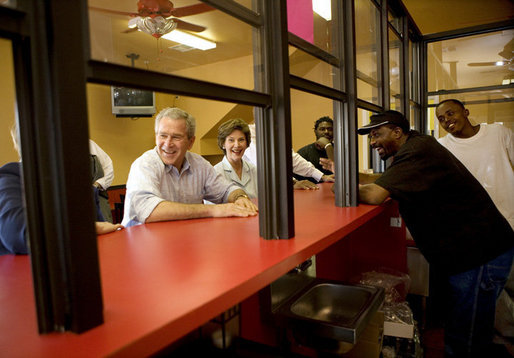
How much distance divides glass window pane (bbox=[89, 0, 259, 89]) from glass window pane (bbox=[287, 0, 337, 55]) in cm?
27

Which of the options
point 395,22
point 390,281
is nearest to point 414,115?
point 395,22

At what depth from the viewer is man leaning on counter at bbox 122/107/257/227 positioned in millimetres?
1747

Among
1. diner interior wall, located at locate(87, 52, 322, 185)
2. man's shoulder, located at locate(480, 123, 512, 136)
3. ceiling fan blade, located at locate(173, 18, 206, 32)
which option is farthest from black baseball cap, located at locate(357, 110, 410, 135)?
diner interior wall, located at locate(87, 52, 322, 185)

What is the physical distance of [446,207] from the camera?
1972mm

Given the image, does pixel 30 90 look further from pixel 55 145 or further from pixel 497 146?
pixel 497 146

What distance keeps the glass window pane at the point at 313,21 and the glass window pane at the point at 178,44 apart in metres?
0.27

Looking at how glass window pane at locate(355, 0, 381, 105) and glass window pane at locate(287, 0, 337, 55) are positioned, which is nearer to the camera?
glass window pane at locate(287, 0, 337, 55)

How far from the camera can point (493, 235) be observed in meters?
2.00

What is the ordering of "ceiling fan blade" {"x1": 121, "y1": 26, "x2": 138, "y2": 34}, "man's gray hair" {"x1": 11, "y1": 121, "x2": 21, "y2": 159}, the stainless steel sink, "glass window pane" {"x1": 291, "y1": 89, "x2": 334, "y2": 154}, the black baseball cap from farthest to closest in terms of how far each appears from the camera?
"glass window pane" {"x1": 291, "y1": 89, "x2": 334, "y2": 154}, the black baseball cap, the stainless steel sink, "ceiling fan blade" {"x1": 121, "y1": 26, "x2": 138, "y2": 34}, "man's gray hair" {"x1": 11, "y1": 121, "x2": 21, "y2": 159}

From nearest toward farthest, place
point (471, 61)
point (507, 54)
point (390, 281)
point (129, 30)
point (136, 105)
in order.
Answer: point (129, 30), point (390, 281), point (507, 54), point (471, 61), point (136, 105)

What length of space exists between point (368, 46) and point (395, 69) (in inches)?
31.4

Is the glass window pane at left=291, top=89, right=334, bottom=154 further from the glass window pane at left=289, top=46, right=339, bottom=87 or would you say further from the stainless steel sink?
the stainless steel sink

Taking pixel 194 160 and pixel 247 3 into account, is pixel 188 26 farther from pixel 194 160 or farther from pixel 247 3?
pixel 194 160

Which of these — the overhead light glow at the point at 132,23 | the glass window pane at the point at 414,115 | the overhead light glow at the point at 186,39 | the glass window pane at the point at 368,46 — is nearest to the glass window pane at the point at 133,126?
the glass window pane at the point at 414,115
